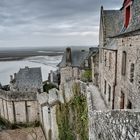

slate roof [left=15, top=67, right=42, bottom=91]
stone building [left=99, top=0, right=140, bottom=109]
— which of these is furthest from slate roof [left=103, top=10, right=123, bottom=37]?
slate roof [left=15, top=67, right=42, bottom=91]

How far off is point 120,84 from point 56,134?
9123 mm

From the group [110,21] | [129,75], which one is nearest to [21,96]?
[110,21]

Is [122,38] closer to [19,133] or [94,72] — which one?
[94,72]

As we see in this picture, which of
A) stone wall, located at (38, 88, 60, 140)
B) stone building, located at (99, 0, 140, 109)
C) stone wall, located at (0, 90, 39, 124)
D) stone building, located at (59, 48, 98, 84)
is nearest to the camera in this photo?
stone building, located at (99, 0, 140, 109)

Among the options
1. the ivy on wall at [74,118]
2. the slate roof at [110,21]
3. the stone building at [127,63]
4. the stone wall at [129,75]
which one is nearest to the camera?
the stone wall at [129,75]

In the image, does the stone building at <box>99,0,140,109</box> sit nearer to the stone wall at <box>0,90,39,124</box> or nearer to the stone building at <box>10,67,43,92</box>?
the stone wall at <box>0,90,39,124</box>

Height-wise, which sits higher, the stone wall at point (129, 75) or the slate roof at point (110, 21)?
the slate roof at point (110, 21)

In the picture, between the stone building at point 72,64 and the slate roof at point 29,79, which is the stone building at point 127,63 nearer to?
the stone building at point 72,64

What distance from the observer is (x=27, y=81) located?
3372 cm

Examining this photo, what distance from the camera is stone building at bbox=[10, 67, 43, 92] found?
1305 inches

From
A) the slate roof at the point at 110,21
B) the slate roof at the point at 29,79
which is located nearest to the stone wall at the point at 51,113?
the slate roof at the point at 110,21

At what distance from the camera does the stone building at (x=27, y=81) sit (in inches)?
1305

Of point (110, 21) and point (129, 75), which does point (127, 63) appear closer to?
point (129, 75)

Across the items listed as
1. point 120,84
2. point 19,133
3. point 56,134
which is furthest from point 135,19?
point 19,133
